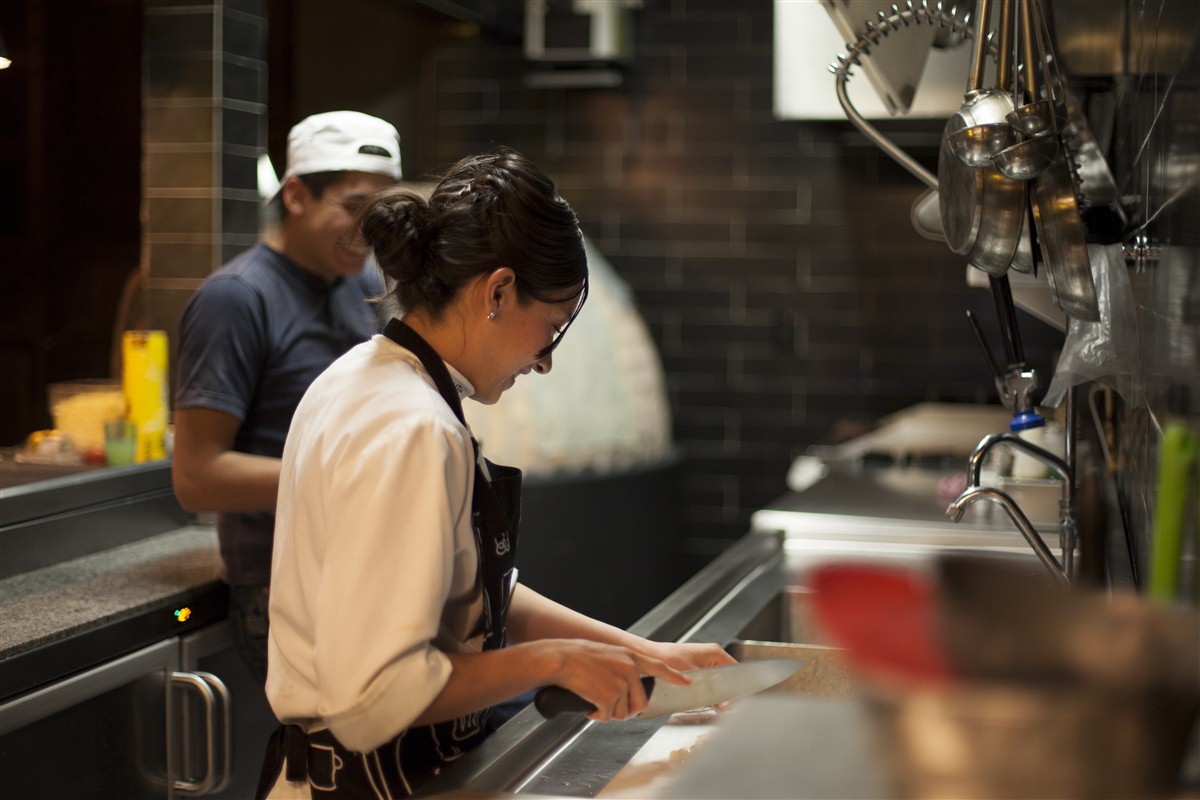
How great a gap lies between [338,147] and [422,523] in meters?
1.53

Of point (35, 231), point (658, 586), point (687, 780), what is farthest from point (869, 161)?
point (687, 780)

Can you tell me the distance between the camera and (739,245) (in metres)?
5.57

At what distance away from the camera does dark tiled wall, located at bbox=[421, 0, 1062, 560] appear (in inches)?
213

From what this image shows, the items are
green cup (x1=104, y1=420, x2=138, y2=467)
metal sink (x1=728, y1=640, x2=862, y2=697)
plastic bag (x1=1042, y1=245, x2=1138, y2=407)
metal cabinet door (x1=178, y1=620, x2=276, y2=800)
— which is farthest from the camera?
green cup (x1=104, y1=420, x2=138, y2=467)

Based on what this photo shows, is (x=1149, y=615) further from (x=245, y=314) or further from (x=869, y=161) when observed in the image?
(x=869, y=161)

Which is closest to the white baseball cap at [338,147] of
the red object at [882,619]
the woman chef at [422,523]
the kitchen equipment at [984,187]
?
the woman chef at [422,523]

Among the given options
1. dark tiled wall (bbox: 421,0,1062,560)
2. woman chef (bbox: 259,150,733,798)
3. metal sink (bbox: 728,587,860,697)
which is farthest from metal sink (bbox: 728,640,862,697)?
dark tiled wall (bbox: 421,0,1062,560)

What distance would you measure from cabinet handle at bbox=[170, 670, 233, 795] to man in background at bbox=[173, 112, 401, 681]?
0.12m

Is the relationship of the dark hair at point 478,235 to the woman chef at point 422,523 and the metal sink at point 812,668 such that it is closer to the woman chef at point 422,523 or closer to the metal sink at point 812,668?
the woman chef at point 422,523

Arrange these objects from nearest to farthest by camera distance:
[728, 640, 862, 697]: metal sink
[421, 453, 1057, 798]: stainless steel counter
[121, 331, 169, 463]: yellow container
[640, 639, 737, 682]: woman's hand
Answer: [421, 453, 1057, 798]: stainless steel counter → [640, 639, 737, 682]: woman's hand → [728, 640, 862, 697]: metal sink → [121, 331, 169, 463]: yellow container

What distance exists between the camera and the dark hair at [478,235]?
49.8 inches

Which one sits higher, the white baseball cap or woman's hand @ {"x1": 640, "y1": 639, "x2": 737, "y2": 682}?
the white baseball cap

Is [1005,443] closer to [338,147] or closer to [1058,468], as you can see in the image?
[1058,468]

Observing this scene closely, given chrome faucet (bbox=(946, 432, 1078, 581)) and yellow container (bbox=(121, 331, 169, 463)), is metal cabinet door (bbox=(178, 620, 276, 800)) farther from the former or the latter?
chrome faucet (bbox=(946, 432, 1078, 581))
